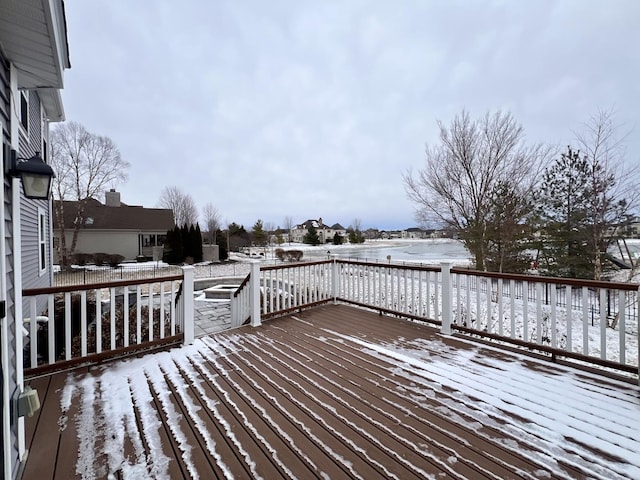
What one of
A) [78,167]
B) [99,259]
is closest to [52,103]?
[78,167]

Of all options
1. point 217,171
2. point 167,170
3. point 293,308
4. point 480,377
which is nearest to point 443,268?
point 480,377

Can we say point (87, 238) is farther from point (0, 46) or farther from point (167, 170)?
point (0, 46)

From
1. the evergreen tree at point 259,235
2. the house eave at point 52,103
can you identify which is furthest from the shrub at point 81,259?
the evergreen tree at point 259,235

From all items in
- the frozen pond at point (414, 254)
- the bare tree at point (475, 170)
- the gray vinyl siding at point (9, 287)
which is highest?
the bare tree at point (475, 170)

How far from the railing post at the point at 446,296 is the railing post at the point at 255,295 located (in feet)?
8.14

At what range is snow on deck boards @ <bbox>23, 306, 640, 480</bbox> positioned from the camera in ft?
5.28

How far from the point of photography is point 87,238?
1998 centimetres

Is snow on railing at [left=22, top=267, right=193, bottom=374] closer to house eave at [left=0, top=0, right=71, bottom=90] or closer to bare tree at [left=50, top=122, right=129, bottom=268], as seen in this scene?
house eave at [left=0, top=0, right=71, bottom=90]

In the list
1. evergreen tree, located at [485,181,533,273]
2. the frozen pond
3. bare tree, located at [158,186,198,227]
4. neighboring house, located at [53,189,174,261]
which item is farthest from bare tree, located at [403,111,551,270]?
bare tree, located at [158,186,198,227]

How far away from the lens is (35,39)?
71.1 inches

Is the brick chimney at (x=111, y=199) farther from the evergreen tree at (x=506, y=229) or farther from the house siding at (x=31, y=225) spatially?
the evergreen tree at (x=506, y=229)

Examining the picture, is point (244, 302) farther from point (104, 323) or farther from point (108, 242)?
point (108, 242)

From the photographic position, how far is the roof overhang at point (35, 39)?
1642mm

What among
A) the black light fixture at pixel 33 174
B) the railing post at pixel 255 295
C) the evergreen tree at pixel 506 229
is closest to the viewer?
the black light fixture at pixel 33 174
